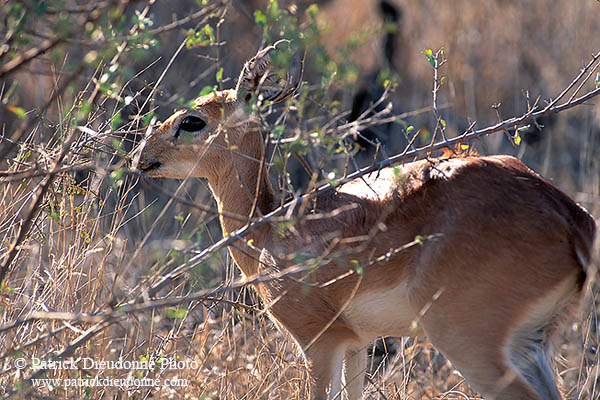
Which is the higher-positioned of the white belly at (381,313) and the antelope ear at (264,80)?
the antelope ear at (264,80)

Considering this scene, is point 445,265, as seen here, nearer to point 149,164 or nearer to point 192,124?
point 192,124

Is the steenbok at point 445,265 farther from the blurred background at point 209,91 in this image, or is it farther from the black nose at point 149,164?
the black nose at point 149,164

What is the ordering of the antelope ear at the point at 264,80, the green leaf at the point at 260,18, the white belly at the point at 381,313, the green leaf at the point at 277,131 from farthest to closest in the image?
the antelope ear at the point at 264,80
the white belly at the point at 381,313
the green leaf at the point at 277,131
the green leaf at the point at 260,18

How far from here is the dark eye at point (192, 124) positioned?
4.72m

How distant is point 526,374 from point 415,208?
3.20 feet

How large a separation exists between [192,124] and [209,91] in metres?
1.69

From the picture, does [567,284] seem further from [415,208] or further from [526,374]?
[415,208]

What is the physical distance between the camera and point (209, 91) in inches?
121

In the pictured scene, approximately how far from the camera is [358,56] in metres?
12.7

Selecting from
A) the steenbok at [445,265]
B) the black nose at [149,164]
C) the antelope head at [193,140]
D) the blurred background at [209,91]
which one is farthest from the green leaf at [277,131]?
the black nose at [149,164]

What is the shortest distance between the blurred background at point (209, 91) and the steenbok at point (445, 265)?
0.27m

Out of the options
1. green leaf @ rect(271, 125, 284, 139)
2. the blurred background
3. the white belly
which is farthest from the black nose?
green leaf @ rect(271, 125, 284, 139)

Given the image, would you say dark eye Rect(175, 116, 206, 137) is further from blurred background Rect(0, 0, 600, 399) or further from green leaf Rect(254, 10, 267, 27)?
green leaf Rect(254, 10, 267, 27)

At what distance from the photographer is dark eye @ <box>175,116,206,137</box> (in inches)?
186
